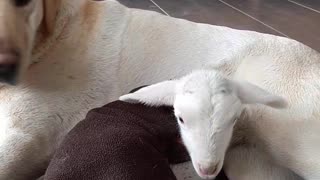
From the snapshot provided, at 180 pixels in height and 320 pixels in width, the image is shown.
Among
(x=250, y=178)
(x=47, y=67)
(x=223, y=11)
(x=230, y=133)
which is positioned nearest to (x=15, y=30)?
(x=47, y=67)

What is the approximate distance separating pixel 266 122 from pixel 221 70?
14 centimetres

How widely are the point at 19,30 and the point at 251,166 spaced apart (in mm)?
498

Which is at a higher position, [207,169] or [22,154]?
[207,169]

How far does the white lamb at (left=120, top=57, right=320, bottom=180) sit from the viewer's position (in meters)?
1.00

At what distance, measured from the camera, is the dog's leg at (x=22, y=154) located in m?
1.10

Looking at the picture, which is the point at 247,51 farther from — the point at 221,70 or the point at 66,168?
the point at 66,168

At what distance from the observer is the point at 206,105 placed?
39.4 inches

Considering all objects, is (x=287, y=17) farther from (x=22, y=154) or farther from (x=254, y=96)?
(x=22, y=154)

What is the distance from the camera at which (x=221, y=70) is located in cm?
125

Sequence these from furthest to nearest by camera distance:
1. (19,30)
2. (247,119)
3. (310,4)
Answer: (310,4) < (247,119) < (19,30)

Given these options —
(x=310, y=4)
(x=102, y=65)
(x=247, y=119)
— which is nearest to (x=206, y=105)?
(x=247, y=119)

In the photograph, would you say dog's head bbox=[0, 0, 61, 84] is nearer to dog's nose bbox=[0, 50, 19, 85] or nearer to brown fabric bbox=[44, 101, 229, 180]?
dog's nose bbox=[0, 50, 19, 85]

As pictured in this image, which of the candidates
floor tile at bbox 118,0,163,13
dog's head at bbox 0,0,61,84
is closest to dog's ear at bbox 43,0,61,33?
dog's head at bbox 0,0,61,84

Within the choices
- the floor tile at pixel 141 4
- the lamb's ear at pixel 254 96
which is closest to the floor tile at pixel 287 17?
the floor tile at pixel 141 4
